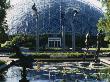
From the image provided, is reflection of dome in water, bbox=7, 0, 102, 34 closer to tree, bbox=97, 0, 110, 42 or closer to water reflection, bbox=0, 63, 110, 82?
tree, bbox=97, 0, 110, 42

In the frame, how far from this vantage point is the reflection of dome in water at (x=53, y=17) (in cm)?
11638

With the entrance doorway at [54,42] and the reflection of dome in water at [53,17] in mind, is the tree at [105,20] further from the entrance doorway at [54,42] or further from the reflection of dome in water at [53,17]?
the reflection of dome in water at [53,17]

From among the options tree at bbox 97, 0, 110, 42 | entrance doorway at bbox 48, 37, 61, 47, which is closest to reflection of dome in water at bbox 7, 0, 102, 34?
entrance doorway at bbox 48, 37, 61, 47

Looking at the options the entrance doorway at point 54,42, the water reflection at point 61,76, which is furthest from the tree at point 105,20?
the entrance doorway at point 54,42

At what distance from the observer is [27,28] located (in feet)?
391

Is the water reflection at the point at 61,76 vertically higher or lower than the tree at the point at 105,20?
lower

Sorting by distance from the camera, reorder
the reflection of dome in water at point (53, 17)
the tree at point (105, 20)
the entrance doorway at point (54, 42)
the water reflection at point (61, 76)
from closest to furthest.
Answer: the water reflection at point (61, 76) → the tree at point (105, 20) → the entrance doorway at point (54, 42) → the reflection of dome in water at point (53, 17)

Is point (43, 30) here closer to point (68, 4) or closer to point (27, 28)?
point (27, 28)

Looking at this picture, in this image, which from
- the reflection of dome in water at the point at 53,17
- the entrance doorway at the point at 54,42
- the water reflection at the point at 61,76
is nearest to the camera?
the water reflection at the point at 61,76

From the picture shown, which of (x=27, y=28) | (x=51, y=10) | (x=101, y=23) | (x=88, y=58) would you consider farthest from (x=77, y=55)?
(x=51, y=10)

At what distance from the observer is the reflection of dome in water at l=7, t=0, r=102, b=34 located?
116 m

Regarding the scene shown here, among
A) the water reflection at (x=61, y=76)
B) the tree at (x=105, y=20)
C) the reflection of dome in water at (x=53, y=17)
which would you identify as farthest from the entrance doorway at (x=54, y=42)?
the water reflection at (x=61, y=76)

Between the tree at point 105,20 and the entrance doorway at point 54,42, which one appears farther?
the entrance doorway at point 54,42

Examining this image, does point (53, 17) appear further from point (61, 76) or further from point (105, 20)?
point (61, 76)
